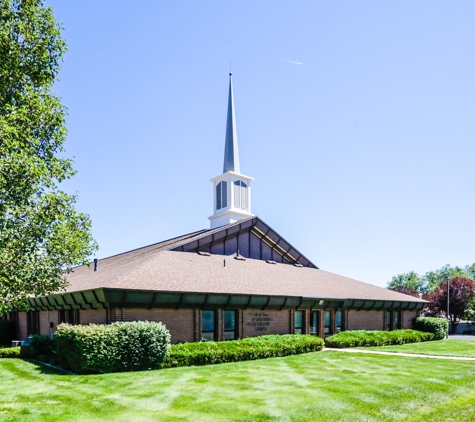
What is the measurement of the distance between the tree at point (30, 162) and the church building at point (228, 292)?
4.84 meters

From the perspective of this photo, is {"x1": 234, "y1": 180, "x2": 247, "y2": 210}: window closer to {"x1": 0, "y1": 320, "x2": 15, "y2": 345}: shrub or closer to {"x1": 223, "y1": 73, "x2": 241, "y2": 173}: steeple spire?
{"x1": 223, "y1": 73, "x2": 241, "y2": 173}: steeple spire

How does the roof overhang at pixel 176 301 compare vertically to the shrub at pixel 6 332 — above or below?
above

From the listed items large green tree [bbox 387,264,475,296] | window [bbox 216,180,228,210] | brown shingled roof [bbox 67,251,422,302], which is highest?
window [bbox 216,180,228,210]

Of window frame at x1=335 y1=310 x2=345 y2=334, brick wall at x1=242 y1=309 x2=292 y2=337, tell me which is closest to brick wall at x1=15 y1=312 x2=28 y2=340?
brick wall at x1=242 y1=309 x2=292 y2=337

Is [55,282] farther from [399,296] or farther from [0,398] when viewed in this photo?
[399,296]

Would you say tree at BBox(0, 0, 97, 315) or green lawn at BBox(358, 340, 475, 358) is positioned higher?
tree at BBox(0, 0, 97, 315)

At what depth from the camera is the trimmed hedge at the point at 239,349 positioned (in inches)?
679

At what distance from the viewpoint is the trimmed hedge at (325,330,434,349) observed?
→ 80.3ft

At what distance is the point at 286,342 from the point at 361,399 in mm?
10271

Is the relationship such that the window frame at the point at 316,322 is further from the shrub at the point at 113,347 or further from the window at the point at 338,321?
the shrub at the point at 113,347

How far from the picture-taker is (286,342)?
2109 cm

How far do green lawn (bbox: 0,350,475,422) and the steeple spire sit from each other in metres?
18.4

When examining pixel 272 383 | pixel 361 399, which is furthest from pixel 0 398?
pixel 361 399

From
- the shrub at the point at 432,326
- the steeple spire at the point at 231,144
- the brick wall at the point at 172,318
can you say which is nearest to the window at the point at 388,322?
the shrub at the point at 432,326
